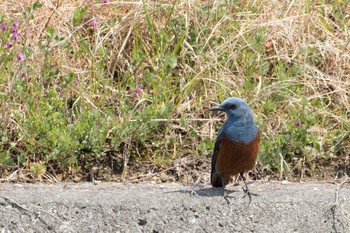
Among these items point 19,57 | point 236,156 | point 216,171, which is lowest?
point 216,171

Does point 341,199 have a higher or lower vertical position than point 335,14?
lower

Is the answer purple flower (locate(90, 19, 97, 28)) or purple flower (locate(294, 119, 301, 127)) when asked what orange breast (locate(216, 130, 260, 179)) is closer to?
purple flower (locate(294, 119, 301, 127))

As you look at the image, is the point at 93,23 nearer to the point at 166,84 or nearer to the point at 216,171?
the point at 166,84

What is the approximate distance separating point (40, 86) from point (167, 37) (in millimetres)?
1177

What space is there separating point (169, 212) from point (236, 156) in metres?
0.64

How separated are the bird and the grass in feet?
1.48

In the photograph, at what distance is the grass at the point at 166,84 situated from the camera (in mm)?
5828

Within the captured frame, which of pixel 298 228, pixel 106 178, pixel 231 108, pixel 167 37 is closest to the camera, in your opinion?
pixel 298 228

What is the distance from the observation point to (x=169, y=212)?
5023 millimetres

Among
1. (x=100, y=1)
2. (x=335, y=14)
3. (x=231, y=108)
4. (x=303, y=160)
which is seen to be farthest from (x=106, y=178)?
(x=335, y=14)

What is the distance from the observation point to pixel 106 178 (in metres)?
5.80

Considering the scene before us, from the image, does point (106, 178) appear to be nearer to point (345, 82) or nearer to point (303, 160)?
point (303, 160)

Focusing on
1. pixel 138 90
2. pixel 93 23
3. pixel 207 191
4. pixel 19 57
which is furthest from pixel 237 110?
pixel 93 23

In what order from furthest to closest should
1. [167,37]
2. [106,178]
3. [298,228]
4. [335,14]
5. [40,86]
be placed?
[335,14]
[167,37]
[40,86]
[106,178]
[298,228]
